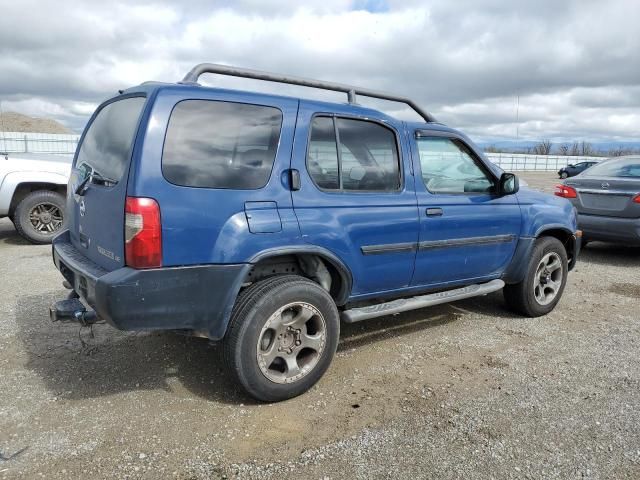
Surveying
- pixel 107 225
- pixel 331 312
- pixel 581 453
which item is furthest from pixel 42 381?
pixel 581 453

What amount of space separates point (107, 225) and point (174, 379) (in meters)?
1.20

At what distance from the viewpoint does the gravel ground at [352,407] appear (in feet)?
8.80

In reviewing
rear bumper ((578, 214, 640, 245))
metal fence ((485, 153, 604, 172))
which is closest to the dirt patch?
rear bumper ((578, 214, 640, 245))

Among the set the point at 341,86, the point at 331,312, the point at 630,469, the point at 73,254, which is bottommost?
the point at 630,469

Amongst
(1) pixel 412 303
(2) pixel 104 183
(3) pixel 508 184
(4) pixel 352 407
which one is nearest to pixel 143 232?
(2) pixel 104 183

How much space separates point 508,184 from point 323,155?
6.10 ft

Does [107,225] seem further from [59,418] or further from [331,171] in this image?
[331,171]

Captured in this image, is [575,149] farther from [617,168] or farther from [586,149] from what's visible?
[617,168]

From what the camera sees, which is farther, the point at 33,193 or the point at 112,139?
the point at 33,193

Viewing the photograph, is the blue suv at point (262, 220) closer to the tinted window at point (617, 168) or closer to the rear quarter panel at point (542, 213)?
the rear quarter panel at point (542, 213)

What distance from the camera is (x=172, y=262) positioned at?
2869 mm

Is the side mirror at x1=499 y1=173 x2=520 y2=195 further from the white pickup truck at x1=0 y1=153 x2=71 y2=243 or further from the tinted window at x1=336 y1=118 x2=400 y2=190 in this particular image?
the white pickup truck at x1=0 y1=153 x2=71 y2=243

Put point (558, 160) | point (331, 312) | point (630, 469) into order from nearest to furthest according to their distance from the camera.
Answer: point (630, 469) → point (331, 312) → point (558, 160)

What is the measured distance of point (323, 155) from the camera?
3531 millimetres
